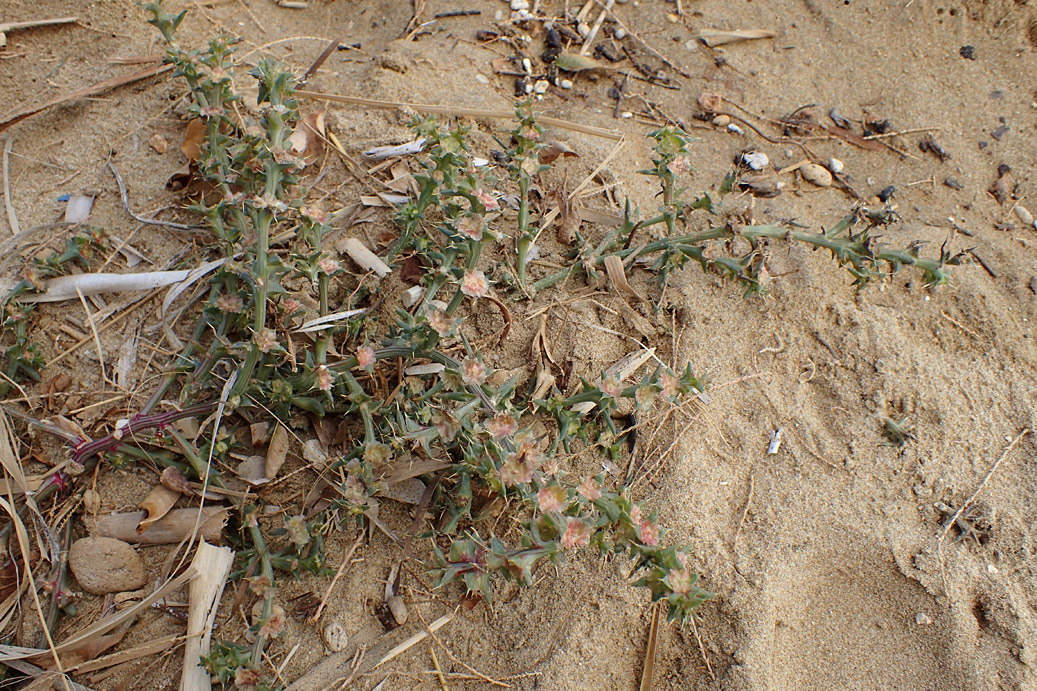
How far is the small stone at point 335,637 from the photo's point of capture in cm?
188

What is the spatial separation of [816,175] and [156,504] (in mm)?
2543

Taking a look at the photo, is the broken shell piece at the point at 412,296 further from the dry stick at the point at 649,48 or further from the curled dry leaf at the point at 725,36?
the curled dry leaf at the point at 725,36

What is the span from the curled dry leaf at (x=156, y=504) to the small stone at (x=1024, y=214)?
3.11 metres

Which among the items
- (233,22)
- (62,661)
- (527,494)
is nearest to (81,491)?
(62,661)

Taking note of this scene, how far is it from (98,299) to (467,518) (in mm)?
1341

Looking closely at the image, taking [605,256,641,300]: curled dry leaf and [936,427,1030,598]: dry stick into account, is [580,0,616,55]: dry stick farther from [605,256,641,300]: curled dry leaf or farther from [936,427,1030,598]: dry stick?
[936,427,1030,598]: dry stick

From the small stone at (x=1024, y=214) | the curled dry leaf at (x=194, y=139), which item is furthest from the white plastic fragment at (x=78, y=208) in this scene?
the small stone at (x=1024, y=214)

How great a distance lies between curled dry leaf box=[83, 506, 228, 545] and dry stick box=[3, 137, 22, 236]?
1.03 m

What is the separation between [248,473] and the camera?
6.64 ft

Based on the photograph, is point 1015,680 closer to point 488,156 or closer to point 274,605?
point 274,605

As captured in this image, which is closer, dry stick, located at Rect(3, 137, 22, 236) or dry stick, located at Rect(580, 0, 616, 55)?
dry stick, located at Rect(3, 137, 22, 236)

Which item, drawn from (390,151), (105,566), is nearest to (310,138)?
(390,151)

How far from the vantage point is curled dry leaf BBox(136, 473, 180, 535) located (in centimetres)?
196


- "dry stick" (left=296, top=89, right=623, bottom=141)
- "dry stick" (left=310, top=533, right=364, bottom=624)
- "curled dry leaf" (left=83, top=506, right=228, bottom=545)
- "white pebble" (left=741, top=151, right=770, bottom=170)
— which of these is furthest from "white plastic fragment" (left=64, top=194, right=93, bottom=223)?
"white pebble" (left=741, top=151, right=770, bottom=170)
